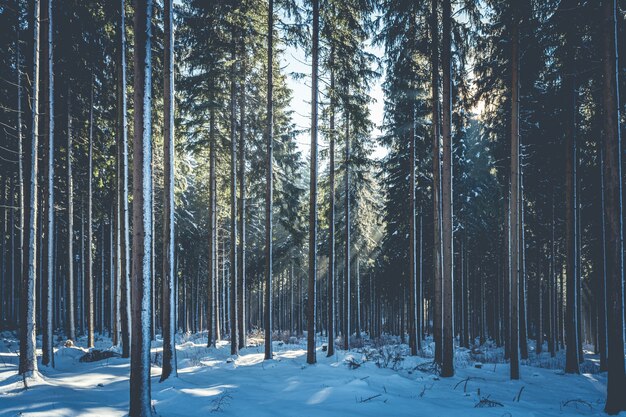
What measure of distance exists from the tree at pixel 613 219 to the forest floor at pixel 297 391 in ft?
2.88

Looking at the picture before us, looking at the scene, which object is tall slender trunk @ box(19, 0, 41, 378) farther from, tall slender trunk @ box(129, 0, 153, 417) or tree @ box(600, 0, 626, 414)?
tree @ box(600, 0, 626, 414)

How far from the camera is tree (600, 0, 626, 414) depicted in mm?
8164

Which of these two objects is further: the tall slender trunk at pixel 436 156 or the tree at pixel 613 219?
the tall slender trunk at pixel 436 156

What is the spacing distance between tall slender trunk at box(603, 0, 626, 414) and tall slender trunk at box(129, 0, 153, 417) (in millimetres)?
9354

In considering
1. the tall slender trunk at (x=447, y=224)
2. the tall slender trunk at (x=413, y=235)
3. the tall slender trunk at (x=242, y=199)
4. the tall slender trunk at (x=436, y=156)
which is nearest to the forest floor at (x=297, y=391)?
the tall slender trunk at (x=447, y=224)

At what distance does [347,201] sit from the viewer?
20.1m

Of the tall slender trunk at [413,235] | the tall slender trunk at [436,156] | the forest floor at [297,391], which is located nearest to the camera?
→ the forest floor at [297,391]

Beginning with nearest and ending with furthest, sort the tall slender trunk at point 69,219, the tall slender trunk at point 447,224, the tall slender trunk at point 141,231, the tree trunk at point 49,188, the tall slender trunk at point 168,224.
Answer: the tall slender trunk at point 141,231 < the tall slender trunk at point 168,224 < the tree trunk at point 49,188 < the tall slender trunk at point 447,224 < the tall slender trunk at point 69,219

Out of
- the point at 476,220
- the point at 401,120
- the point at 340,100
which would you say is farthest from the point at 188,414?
Result: the point at 476,220

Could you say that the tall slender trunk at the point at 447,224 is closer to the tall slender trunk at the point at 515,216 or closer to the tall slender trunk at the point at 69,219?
the tall slender trunk at the point at 515,216

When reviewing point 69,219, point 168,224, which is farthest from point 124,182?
point 69,219

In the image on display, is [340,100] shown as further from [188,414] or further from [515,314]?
[188,414]

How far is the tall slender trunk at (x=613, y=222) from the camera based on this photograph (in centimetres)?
816

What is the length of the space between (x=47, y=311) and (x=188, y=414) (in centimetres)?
587
